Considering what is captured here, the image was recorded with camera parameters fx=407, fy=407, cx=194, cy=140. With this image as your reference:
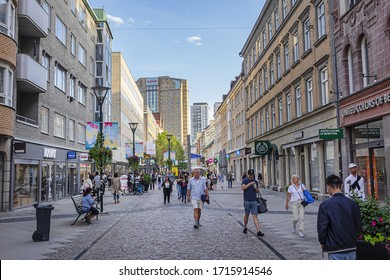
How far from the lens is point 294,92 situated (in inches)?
1073

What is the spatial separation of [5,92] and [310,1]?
16830mm

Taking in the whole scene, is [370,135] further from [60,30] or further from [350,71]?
[60,30]

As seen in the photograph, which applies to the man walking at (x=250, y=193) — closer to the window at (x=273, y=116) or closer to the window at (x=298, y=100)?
the window at (x=298, y=100)

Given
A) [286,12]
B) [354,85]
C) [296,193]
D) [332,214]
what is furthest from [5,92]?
[286,12]

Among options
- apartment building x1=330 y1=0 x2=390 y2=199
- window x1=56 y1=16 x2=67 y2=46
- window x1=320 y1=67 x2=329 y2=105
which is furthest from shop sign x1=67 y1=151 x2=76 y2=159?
apartment building x1=330 y1=0 x2=390 y2=199

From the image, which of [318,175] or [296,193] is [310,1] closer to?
[318,175]

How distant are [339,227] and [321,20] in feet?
65.0

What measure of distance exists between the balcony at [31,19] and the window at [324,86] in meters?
15.5

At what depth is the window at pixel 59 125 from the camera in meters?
27.1

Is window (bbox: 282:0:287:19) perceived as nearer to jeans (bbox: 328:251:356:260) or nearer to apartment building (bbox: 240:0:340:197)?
apartment building (bbox: 240:0:340:197)

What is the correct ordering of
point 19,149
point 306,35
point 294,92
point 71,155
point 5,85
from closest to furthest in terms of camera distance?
point 5,85 < point 19,149 < point 306,35 < point 294,92 < point 71,155

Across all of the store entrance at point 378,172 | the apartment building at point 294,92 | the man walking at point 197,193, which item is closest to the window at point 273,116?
the apartment building at point 294,92

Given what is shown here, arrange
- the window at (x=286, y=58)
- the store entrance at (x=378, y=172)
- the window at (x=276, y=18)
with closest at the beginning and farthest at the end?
the store entrance at (x=378, y=172)
the window at (x=286, y=58)
the window at (x=276, y=18)

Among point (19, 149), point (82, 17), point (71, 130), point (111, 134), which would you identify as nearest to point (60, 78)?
point (71, 130)
